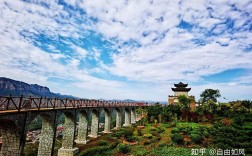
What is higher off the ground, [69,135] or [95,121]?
[95,121]

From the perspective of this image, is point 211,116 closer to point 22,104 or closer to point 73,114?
point 73,114

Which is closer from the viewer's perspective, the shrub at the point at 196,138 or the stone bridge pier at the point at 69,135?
the shrub at the point at 196,138

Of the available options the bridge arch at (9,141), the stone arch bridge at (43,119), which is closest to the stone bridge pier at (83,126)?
the stone arch bridge at (43,119)

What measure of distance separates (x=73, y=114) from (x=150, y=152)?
1005 cm

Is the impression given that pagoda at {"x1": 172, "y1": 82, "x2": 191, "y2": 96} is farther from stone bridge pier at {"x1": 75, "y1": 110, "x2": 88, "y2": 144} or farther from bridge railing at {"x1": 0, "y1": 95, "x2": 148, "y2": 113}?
bridge railing at {"x1": 0, "y1": 95, "x2": 148, "y2": 113}

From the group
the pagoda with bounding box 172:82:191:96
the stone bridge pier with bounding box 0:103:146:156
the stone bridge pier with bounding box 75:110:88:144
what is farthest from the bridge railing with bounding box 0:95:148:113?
the pagoda with bounding box 172:82:191:96

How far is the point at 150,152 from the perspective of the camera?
20.3m

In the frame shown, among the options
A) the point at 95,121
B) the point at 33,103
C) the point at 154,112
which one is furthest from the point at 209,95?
the point at 33,103

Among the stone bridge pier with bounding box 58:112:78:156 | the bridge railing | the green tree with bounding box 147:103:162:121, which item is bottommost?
the stone bridge pier with bounding box 58:112:78:156

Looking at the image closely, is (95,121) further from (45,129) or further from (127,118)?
(127,118)

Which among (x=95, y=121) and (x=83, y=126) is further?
(x=95, y=121)

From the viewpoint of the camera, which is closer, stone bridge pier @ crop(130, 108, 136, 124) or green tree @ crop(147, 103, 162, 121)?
green tree @ crop(147, 103, 162, 121)

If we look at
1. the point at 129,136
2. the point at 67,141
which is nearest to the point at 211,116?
the point at 129,136

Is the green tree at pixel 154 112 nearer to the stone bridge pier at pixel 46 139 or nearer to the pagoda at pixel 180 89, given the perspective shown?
the stone bridge pier at pixel 46 139
